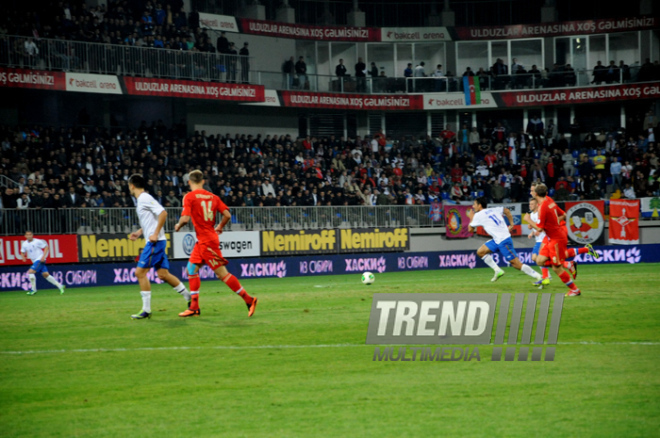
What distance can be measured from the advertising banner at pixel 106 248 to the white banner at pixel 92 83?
27.7 feet

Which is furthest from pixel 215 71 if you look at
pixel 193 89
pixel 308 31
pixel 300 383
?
pixel 300 383

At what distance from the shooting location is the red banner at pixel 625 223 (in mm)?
33156

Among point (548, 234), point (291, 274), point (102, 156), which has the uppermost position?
point (102, 156)

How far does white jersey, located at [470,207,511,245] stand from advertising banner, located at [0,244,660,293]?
262 inches

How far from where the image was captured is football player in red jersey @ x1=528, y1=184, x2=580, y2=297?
49.4ft

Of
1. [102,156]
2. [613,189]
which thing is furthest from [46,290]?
[613,189]

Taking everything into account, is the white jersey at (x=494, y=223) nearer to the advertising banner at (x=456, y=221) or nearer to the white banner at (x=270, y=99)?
the advertising banner at (x=456, y=221)

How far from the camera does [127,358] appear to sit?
943 centimetres

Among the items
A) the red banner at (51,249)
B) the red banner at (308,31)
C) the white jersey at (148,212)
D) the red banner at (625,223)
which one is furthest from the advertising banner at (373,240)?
the white jersey at (148,212)

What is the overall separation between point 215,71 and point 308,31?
9.57 m

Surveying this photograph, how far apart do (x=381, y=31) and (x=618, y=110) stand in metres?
15.4

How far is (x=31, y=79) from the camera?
100 feet

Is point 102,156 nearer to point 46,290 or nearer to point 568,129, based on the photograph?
point 46,290

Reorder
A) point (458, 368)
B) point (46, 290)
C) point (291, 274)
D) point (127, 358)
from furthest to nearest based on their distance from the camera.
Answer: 1. point (291, 274)
2. point (46, 290)
3. point (127, 358)
4. point (458, 368)
